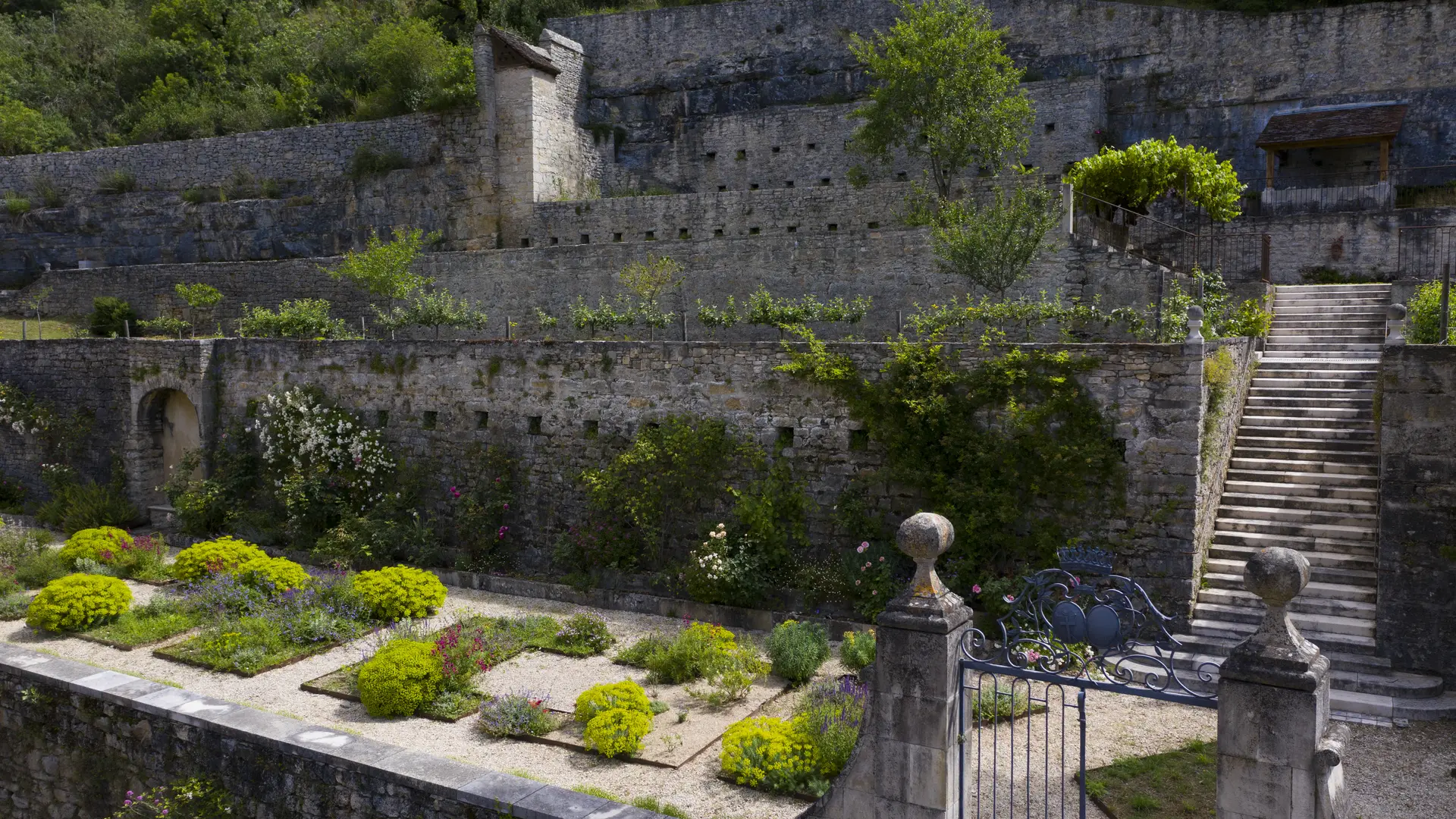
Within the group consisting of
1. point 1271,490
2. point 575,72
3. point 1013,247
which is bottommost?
point 1271,490

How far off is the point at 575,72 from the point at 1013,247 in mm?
16700

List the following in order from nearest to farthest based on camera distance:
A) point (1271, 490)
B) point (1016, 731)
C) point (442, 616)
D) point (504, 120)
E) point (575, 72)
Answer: point (1016, 731)
point (1271, 490)
point (442, 616)
point (504, 120)
point (575, 72)

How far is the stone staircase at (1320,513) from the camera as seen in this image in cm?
786

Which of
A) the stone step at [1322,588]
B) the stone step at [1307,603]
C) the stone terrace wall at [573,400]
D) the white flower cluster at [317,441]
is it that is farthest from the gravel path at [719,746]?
the white flower cluster at [317,441]

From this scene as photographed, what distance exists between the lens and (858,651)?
8.58 metres

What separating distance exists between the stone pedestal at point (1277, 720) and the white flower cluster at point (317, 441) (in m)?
11.7

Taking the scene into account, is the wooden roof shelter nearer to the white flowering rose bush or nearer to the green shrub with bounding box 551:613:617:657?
the green shrub with bounding box 551:613:617:657

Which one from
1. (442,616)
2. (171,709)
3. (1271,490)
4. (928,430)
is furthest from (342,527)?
(1271,490)

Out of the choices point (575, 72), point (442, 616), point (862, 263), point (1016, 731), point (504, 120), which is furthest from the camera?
point (575, 72)

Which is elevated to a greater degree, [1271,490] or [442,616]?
[1271,490]

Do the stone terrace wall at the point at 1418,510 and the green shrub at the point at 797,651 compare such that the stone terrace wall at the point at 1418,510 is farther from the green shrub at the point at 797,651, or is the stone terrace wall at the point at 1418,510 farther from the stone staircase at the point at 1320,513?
the green shrub at the point at 797,651

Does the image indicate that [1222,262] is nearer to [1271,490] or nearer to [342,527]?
[1271,490]

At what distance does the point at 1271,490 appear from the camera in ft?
31.8

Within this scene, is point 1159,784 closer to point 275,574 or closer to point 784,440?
point 784,440
